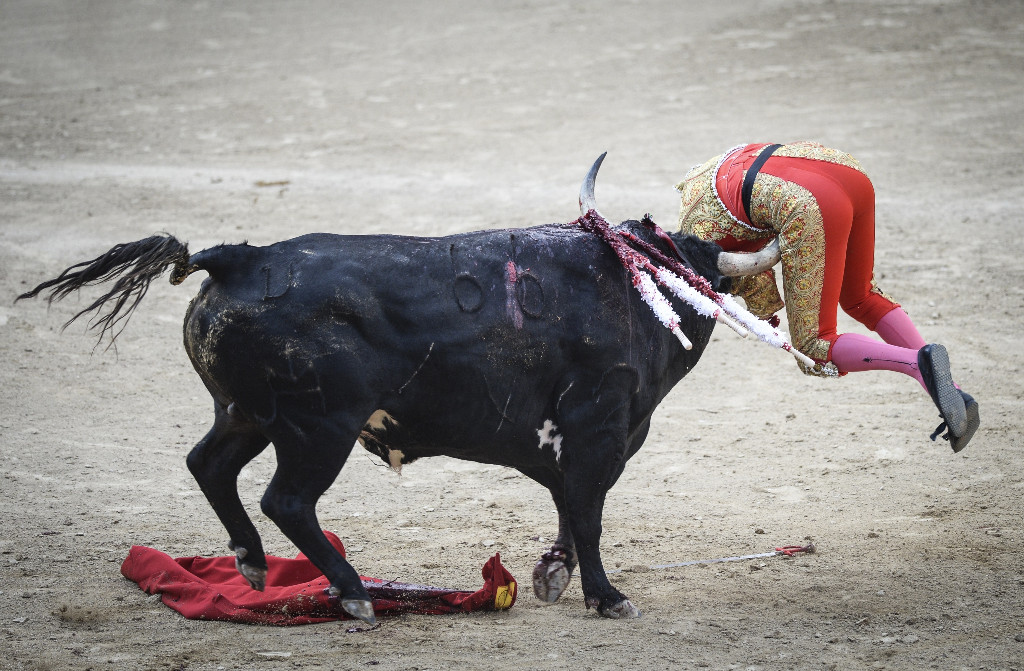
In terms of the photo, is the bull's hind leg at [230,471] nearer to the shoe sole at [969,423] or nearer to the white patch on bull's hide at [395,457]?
the white patch on bull's hide at [395,457]

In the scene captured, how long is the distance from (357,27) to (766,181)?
14105mm

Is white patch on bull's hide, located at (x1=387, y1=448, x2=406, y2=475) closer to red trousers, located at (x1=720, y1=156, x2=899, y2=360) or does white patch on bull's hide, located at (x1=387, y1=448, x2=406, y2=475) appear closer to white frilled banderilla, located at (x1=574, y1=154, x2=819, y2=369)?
white frilled banderilla, located at (x1=574, y1=154, x2=819, y2=369)

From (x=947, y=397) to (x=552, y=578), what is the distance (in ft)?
6.27

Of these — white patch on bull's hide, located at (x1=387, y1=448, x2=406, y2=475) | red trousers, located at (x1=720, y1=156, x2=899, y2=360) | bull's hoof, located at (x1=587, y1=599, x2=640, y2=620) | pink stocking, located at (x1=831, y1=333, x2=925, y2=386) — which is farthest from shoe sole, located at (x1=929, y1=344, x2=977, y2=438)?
white patch on bull's hide, located at (x1=387, y1=448, x2=406, y2=475)

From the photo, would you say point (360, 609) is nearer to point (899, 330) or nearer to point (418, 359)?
point (418, 359)

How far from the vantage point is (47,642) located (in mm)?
4367

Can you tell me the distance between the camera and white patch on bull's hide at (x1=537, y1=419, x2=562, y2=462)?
4828 millimetres

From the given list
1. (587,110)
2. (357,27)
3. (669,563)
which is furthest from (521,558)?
(357,27)

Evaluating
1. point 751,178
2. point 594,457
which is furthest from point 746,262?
point 594,457

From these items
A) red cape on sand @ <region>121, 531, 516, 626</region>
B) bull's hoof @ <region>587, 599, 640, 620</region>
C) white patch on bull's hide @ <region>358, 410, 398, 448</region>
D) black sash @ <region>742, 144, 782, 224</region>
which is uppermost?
black sash @ <region>742, 144, 782, 224</region>

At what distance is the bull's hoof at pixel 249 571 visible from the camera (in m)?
4.89

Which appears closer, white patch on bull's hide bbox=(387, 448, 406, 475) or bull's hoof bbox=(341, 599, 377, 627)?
bull's hoof bbox=(341, 599, 377, 627)

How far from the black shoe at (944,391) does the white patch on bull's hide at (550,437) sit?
1.65 meters

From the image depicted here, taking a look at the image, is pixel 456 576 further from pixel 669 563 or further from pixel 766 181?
pixel 766 181
